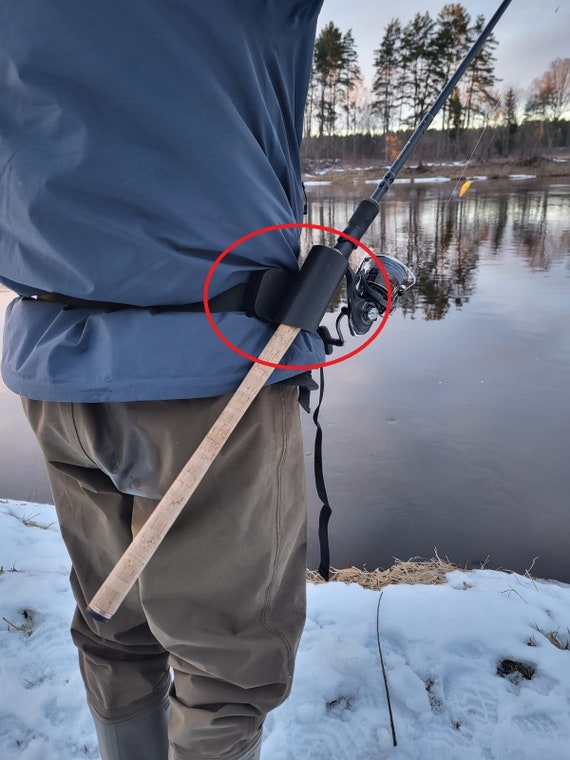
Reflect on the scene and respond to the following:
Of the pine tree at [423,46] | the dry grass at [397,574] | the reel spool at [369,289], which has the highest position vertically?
the pine tree at [423,46]

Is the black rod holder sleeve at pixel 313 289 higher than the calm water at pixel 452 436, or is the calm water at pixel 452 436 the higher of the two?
the black rod holder sleeve at pixel 313 289

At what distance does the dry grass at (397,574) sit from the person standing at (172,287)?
1390mm

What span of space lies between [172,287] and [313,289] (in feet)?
0.92

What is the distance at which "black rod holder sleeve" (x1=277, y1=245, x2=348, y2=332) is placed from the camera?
1.00 meters

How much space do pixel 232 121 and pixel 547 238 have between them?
10187 millimetres

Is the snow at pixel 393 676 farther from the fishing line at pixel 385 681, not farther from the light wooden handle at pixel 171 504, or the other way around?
the light wooden handle at pixel 171 504

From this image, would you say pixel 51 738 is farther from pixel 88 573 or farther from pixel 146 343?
pixel 146 343

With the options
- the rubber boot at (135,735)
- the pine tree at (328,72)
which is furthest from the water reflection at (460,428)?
the pine tree at (328,72)

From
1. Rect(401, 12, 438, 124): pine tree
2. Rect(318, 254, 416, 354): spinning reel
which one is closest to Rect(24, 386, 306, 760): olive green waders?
Rect(318, 254, 416, 354): spinning reel

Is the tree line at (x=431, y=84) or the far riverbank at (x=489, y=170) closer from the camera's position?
the tree line at (x=431, y=84)

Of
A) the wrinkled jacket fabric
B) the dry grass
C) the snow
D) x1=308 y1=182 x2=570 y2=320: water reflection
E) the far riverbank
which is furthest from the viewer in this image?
the far riverbank

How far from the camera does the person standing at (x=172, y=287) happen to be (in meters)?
0.82

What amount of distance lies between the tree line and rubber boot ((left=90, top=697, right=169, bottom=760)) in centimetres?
150

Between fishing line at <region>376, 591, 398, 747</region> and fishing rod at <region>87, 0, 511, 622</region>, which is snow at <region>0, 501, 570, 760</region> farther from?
fishing rod at <region>87, 0, 511, 622</region>
